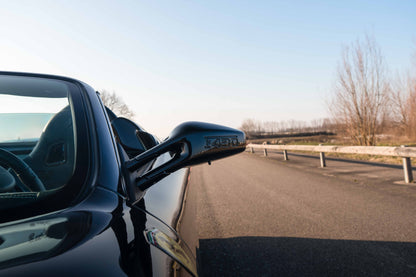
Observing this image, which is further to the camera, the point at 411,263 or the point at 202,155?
the point at 411,263

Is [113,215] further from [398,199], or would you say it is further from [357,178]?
[357,178]

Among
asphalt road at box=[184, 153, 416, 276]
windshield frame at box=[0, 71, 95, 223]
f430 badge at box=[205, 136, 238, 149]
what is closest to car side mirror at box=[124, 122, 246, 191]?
f430 badge at box=[205, 136, 238, 149]

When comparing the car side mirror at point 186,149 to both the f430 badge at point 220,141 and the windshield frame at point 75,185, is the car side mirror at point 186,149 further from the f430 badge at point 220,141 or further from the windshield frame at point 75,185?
the windshield frame at point 75,185

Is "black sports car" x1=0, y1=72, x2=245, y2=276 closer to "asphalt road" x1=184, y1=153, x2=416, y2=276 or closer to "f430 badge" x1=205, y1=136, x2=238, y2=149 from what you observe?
"f430 badge" x1=205, y1=136, x2=238, y2=149

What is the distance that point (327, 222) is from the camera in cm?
365

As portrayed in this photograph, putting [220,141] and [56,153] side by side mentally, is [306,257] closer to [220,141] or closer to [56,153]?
[220,141]

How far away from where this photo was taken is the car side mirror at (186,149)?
1009 mm

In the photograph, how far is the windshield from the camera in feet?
3.63

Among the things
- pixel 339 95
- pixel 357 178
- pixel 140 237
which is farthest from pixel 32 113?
pixel 339 95

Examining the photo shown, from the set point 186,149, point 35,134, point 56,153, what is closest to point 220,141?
point 186,149

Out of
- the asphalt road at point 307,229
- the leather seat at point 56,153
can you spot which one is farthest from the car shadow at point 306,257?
the leather seat at point 56,153

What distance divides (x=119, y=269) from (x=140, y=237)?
0.20m

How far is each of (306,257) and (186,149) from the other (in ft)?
7.31

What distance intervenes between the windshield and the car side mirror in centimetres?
28
